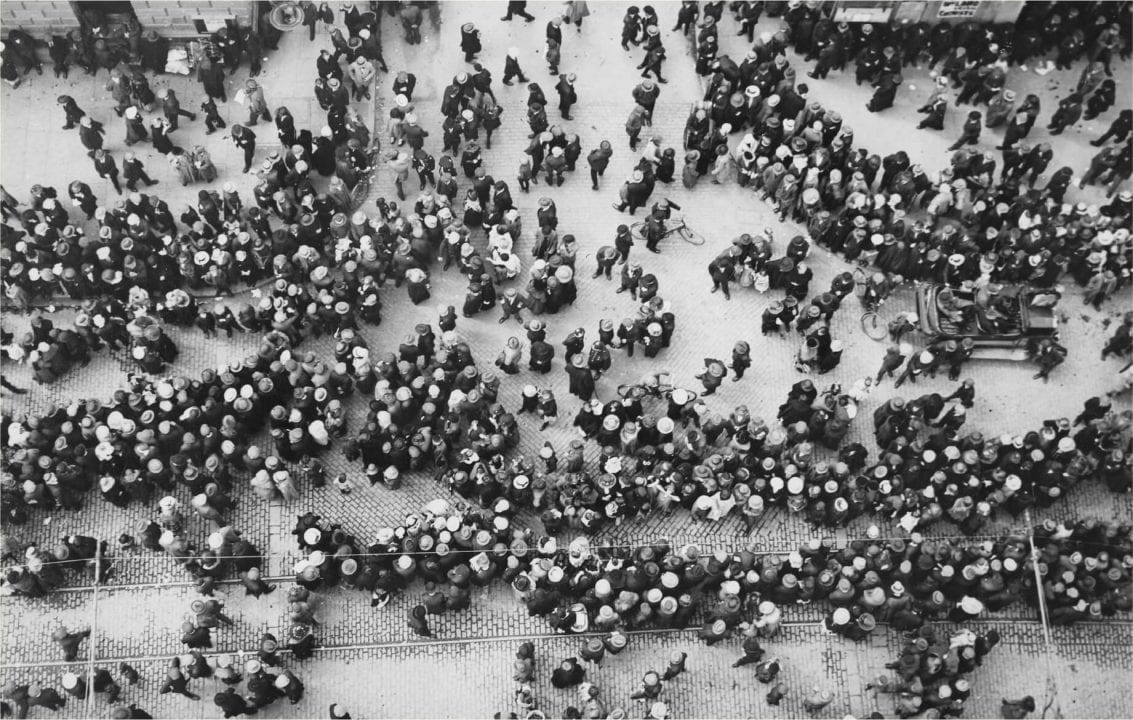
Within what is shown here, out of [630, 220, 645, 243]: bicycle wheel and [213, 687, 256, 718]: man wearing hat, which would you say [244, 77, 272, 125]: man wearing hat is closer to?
[630, 220, 645, 243]: bicycle wheel

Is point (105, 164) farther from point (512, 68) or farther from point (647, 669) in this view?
point (647, 669)

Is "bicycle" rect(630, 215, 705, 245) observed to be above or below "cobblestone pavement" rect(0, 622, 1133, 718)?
above

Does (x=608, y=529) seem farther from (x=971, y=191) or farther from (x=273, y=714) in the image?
(x=971, y=191)

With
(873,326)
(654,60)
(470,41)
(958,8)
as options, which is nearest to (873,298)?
(873,326)

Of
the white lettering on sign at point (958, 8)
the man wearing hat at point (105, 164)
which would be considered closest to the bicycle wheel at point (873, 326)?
the white lettering on sign at point (958, 8)

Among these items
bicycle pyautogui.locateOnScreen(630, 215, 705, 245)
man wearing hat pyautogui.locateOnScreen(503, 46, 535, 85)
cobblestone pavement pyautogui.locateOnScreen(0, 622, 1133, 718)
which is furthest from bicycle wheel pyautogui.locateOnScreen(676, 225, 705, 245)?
cobblestone pavement pyautogui.locateOnScreen(0, 622, 1133, 718)

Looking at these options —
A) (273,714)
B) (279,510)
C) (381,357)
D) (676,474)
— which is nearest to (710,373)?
(676,474)
